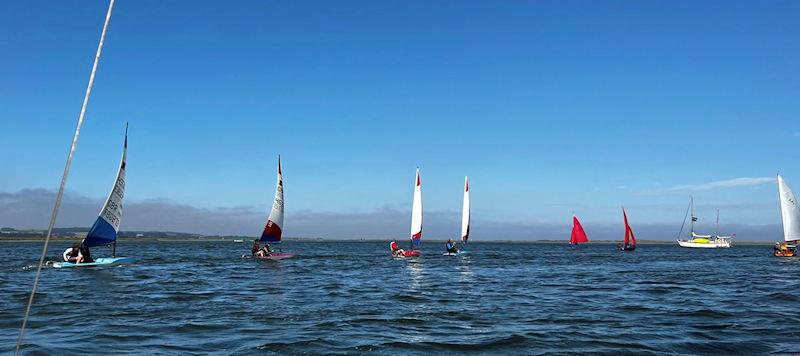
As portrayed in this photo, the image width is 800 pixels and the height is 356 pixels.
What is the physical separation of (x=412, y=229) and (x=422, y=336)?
52862 millimetres

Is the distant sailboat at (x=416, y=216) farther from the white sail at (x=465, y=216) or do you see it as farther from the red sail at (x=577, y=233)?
the red sail at (x=577, y=233)

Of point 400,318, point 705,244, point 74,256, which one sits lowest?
point 400,318

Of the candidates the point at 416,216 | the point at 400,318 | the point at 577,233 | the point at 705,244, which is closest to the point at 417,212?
the point at 416,216

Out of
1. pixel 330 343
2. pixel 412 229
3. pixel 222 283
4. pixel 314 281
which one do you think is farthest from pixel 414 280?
pixel 412 229

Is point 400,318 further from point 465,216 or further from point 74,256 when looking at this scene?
point 465,216

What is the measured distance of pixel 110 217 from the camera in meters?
46.7

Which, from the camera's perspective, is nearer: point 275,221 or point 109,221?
point 109,221

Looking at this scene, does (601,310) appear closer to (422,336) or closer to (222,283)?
(422,336)

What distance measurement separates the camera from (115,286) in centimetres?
3120

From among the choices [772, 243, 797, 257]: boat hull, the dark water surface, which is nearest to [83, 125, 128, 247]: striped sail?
the dark water surface

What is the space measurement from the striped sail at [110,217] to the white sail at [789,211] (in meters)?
80.5

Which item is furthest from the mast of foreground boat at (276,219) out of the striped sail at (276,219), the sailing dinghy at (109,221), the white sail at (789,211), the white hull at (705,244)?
the white hull at (705,244)

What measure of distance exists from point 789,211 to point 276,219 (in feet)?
223

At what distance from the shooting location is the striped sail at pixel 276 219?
60.2 metres
